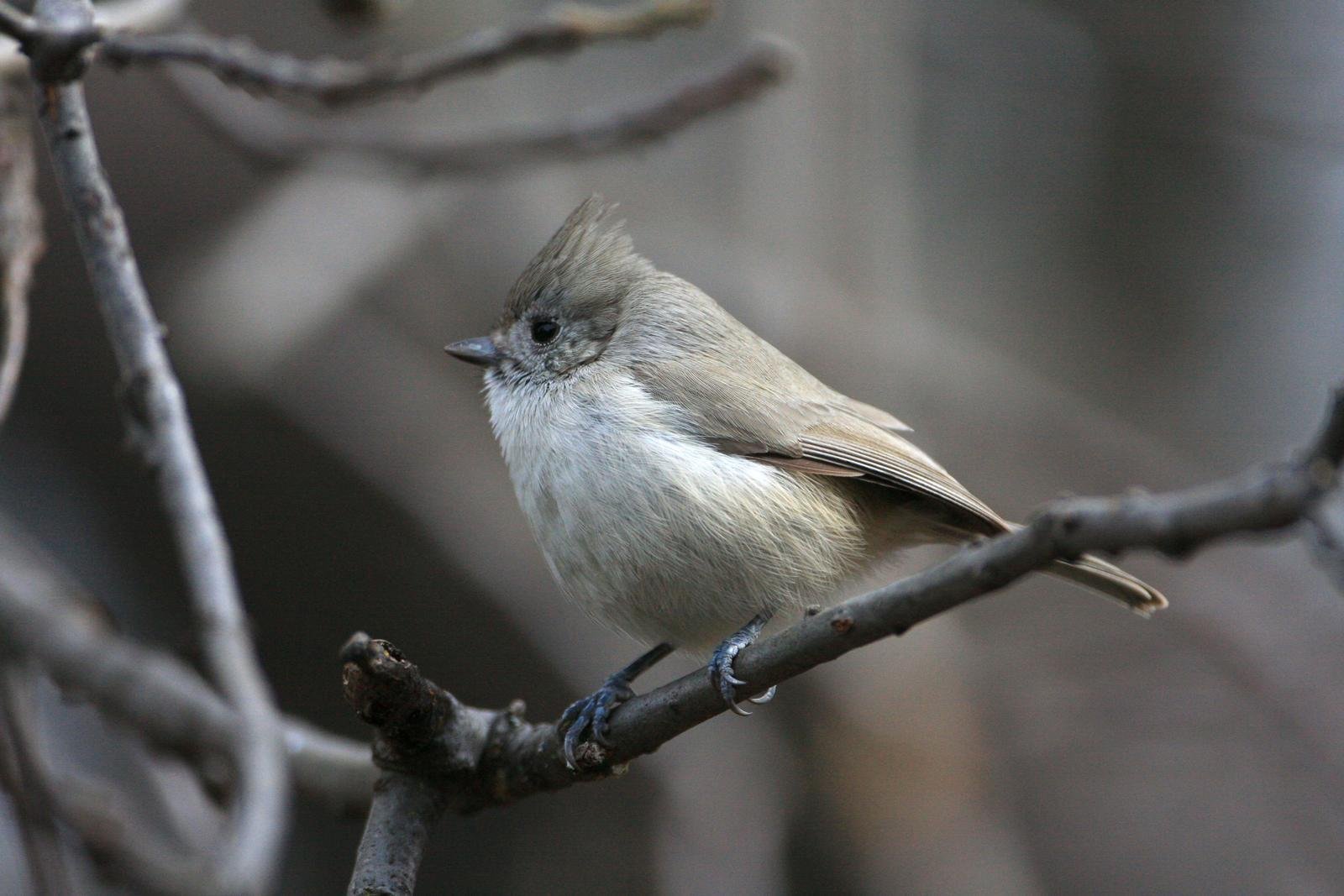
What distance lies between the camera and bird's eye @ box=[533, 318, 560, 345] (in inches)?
143

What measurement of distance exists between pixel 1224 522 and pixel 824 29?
18.6 ft

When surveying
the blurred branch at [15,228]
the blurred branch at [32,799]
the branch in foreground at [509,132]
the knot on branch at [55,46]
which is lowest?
the blurred branch at [32,799]

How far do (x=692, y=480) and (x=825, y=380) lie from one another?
3.23 m

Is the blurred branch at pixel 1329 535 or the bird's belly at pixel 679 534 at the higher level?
the bird's belly at pixel 679 534

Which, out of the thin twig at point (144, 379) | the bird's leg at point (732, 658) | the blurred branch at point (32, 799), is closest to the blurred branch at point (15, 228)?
the thin twig at point (144, 379)

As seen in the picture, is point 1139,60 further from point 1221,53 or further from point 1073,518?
point 1073,518

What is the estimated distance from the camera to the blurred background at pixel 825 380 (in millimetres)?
4953

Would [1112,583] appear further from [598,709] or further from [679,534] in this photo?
[598,709]

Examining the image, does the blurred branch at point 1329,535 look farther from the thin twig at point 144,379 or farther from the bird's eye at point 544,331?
the bird's eye at point 544,331

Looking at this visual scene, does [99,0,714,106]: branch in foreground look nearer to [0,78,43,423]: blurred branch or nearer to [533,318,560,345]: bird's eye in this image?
[0,78,43,423]: blurred branch

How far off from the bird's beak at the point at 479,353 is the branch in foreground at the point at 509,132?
2.71 ft

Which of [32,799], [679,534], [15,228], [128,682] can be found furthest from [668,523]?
[15,228]

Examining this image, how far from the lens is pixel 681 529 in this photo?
2.88 meters

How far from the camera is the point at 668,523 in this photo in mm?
2879
